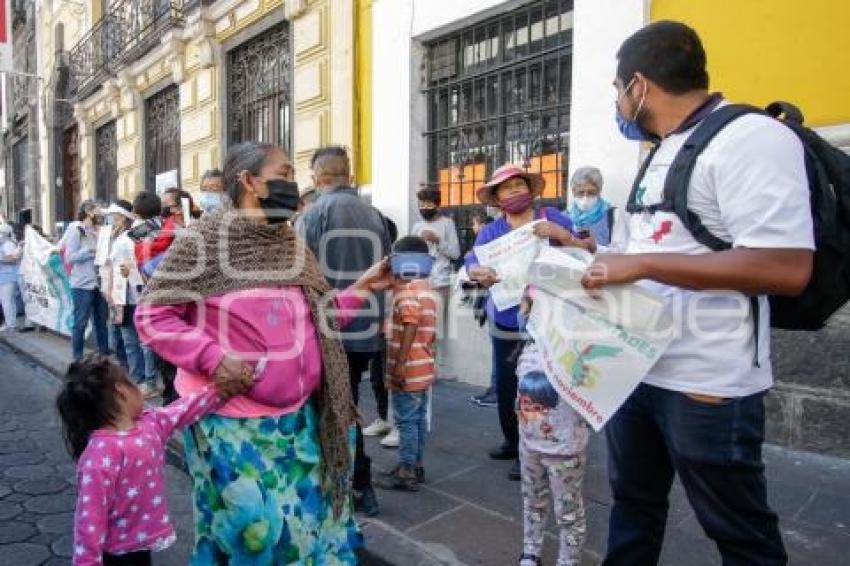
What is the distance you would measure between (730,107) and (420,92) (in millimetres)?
5760

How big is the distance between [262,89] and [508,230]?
288 inches

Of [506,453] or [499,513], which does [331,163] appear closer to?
[499,513]

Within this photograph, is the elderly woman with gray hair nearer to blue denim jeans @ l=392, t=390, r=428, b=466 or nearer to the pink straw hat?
the pink straw hat

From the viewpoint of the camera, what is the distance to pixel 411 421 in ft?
12.5

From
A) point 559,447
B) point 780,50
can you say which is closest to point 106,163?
point 780,50

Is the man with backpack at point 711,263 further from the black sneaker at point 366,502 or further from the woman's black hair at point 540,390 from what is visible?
the black sneaker at point 366,502

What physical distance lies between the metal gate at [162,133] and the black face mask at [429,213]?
7.63m

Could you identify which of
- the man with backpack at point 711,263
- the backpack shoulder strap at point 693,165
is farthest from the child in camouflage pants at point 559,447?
the backpack shoulder strap at point 693,165

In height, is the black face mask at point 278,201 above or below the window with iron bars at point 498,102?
below

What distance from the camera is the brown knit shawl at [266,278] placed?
Result: 2.18m

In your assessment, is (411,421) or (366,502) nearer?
(366,502)

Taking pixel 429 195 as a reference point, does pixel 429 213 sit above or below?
below

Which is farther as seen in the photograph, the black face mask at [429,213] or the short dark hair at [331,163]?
the black face mask at [429,213]

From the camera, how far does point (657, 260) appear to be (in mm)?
1763
